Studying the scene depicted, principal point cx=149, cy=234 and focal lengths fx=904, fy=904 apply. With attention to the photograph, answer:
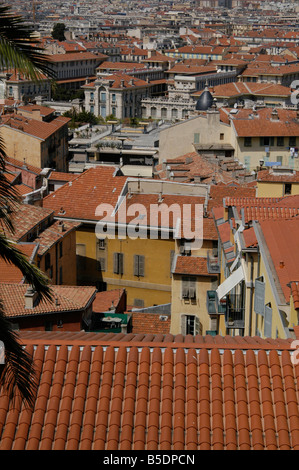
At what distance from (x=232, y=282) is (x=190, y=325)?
6.44m

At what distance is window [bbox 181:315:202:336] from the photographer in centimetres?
2348

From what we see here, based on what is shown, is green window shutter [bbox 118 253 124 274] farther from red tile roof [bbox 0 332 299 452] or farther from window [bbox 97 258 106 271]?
red tile roof [bbox 0 332 299 452]

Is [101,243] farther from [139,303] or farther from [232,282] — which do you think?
[232,282]

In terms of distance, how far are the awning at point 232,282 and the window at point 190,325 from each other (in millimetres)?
4764

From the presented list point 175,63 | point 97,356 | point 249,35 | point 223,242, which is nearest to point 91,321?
point 223,242

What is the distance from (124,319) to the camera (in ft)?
79.3

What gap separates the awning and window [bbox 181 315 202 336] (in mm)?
4764

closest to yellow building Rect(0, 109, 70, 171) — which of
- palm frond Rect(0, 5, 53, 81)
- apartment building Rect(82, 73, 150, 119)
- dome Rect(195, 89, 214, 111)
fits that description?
dome Rect(195, 89, 214, 111)

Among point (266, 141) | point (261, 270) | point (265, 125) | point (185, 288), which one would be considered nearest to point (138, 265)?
point (185, 288)

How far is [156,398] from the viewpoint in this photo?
876 cm

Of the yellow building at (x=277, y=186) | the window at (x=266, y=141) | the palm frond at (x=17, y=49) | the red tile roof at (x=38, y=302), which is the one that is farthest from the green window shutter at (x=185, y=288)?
the window at (x=266, y=141)

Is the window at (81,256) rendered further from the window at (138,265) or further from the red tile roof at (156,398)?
the red tile roof at (156,398)
